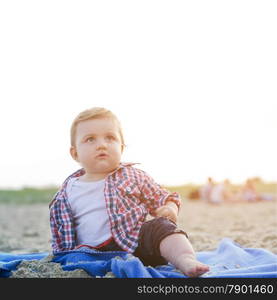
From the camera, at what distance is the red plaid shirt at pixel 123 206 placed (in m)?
2.52

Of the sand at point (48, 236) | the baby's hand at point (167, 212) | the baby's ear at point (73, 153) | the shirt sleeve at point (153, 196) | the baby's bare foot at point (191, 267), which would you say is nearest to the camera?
the baby's bare foot at point (191, 267)

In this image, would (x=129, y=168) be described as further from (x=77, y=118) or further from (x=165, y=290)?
(x=165, y=290)

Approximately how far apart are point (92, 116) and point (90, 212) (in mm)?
513

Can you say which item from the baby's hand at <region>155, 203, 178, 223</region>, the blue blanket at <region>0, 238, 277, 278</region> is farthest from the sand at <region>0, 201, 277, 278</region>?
the baby's hand at <region>155, 203, 178, 223</region>

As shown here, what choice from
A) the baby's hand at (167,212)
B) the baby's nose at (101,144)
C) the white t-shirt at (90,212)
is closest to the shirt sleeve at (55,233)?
the white t-shirt at (90,212)

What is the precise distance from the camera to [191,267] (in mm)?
2156

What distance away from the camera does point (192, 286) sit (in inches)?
80.5

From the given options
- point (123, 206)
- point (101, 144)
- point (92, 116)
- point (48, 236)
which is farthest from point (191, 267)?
point (48, 236)

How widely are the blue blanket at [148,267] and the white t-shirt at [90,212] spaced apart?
11 cm

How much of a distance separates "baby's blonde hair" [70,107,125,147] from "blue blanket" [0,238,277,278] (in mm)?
648

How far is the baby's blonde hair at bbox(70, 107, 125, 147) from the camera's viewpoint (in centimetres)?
268

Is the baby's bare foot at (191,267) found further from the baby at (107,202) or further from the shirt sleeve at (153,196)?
the shirt sleeve at (153,196)

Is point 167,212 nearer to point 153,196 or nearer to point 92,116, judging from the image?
point 153,196

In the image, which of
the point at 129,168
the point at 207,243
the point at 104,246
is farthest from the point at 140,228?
the point at 207,243
